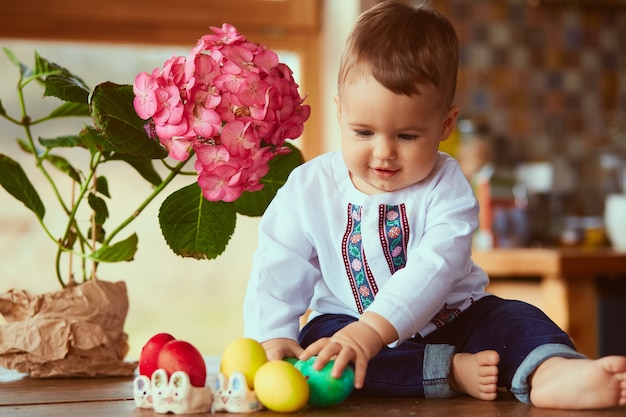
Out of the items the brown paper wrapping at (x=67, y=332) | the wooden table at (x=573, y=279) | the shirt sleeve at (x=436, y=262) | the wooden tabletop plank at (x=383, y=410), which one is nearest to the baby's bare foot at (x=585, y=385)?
the wooden tabletop plank at (x=383, y=410)

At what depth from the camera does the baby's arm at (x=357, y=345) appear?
88cm

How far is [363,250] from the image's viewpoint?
1062mm

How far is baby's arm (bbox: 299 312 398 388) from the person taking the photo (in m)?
0.88

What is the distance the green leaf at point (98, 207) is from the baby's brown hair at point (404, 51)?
45 centimetres

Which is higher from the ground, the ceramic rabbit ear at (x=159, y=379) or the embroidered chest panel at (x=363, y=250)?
the embroidered chest panel at (x=363, y=250)

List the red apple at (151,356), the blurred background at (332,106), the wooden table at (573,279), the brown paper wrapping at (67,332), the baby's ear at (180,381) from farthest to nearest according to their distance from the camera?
the blurred background at (332,106)
the wooden table at (573,279)
the brown paper wrapping at (67,332)
the red apple at (151,356)
the baby's ear at (180,381)

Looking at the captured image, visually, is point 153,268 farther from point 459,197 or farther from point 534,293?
point 459,197

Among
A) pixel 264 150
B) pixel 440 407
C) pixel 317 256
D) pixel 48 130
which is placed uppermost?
pixel 48 130

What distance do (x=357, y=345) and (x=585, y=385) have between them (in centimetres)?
22

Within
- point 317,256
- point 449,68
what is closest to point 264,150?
point 317,256

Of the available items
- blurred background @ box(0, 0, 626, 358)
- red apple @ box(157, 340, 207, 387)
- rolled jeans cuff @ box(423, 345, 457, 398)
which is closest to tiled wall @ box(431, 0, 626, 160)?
blurred background @ box(0, 0, 626, 358)

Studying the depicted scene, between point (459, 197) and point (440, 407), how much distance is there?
0.25 m

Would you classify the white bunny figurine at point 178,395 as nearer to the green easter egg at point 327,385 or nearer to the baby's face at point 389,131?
the green easter egg at point 327,385

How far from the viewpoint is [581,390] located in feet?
2.89
